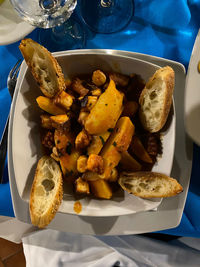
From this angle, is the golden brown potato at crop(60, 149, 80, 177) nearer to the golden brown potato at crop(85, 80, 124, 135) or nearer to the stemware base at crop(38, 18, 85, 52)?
the golden brown potato at crop(85, 80, 124, 135)

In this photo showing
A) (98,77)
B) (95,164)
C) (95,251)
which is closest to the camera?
(95,164)

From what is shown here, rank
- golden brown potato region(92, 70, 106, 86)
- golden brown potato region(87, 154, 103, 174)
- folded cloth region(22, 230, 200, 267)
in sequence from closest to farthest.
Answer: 1. golden brown potato region(87, 154, 103, 174)
2. golden brown potato region(92, 70, 106, 86)
3. folded cloth region(22, 230, 200, 267)

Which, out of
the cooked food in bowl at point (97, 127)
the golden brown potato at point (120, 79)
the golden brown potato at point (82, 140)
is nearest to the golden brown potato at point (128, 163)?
the cooked food in bowl at point (97, 127)

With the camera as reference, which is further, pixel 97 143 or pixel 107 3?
pixel 107 3

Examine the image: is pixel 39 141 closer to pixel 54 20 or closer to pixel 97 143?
pixel 97 143

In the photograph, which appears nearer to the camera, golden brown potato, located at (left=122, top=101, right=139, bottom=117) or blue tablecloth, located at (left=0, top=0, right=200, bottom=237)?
golden brown potato, located at (left=122, top=101, right=139, bottom=117)

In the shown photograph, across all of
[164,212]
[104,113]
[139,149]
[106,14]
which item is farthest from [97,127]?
[106,14]

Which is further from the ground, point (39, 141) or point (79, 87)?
point (79, 87)

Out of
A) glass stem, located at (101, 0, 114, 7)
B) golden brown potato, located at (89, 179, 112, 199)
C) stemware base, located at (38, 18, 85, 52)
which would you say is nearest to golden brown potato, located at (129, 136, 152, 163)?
golden brown potato, located at (89, 179, 112, 199)
